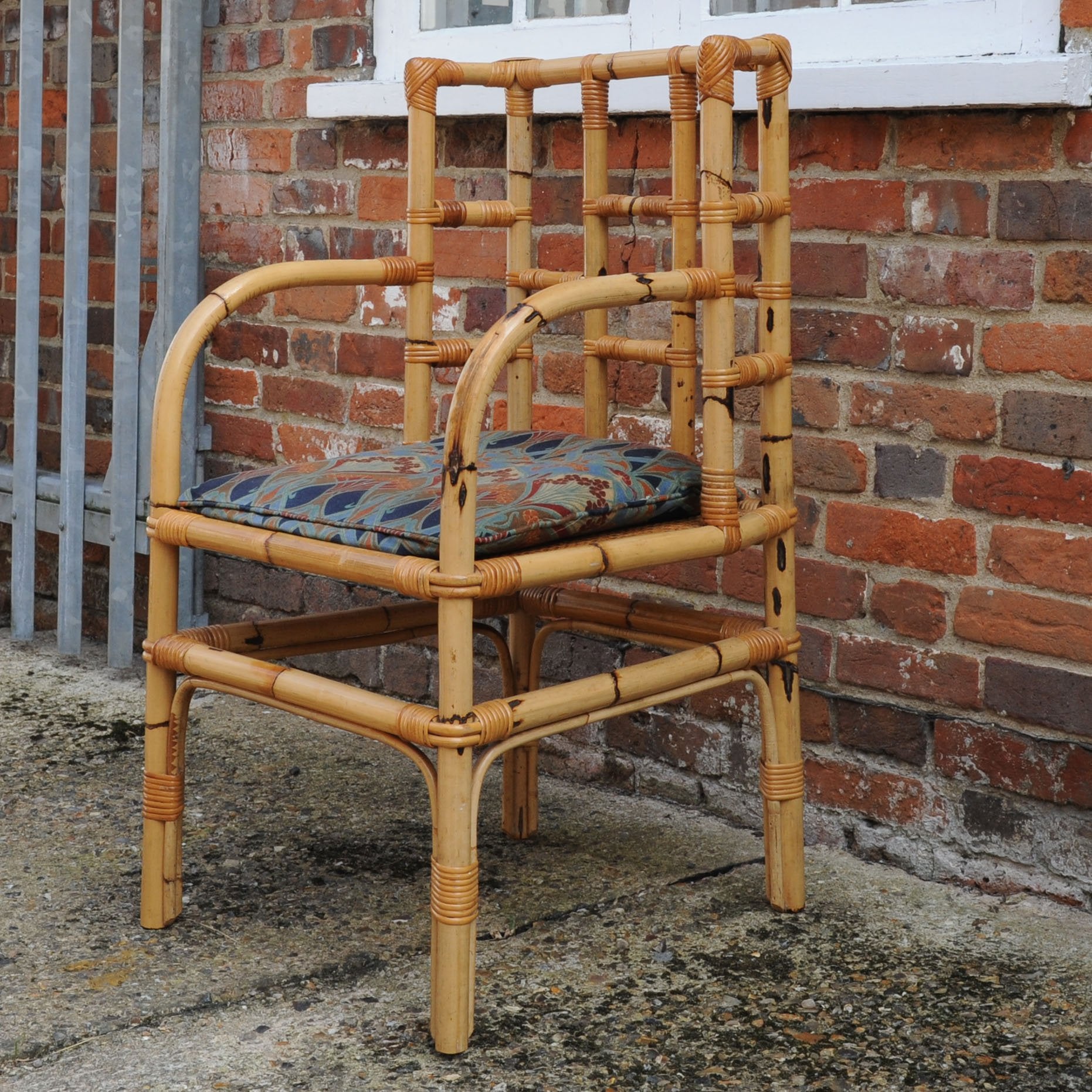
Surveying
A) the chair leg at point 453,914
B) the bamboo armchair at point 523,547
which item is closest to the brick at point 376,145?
the bamboo armchair at point 523,547

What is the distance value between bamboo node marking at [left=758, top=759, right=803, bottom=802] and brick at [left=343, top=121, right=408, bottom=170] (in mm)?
1206

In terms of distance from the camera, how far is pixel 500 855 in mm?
2199

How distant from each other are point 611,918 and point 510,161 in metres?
0.98

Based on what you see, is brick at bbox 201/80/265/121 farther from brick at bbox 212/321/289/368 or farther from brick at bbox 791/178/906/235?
brick at bbox 791/178/906/235

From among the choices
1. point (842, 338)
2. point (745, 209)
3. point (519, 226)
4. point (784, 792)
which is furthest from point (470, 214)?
point (784, 792)

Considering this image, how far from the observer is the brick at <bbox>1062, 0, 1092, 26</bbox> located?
1.89 meters

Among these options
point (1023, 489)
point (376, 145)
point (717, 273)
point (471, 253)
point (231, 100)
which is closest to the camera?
point (717, 273)

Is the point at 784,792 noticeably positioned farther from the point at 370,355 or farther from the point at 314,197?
the point at 314,197

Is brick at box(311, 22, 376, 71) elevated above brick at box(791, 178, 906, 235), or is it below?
above

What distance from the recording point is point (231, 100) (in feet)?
9.44

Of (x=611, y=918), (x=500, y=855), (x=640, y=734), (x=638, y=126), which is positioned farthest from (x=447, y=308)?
(x=611, y=918)

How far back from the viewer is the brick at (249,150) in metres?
2.81

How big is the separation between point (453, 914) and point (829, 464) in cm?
88

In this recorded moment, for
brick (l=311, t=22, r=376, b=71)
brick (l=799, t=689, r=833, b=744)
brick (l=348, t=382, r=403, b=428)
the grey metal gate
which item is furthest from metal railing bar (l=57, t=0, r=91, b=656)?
brick (l=799, t=689, r=833, b=744)
